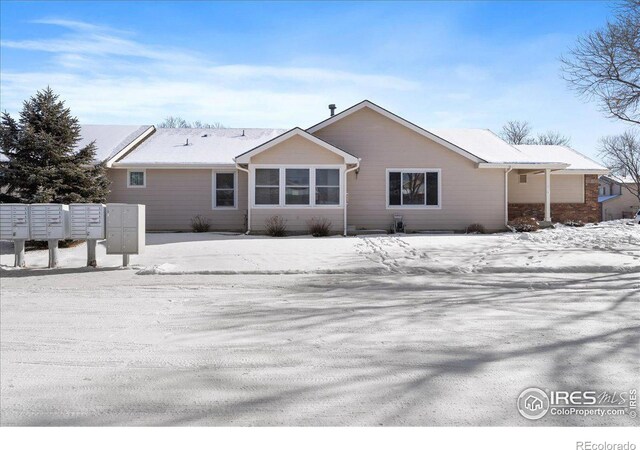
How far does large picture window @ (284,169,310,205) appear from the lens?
18.6 metres

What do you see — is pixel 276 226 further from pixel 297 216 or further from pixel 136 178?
pixel 136 178

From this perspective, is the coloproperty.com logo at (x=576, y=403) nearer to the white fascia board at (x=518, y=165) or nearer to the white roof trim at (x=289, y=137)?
the white roof trim at (x=289, y=137)

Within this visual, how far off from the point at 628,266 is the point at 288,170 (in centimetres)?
1140

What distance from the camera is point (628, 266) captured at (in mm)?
10492

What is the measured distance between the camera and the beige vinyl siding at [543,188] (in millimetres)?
24734

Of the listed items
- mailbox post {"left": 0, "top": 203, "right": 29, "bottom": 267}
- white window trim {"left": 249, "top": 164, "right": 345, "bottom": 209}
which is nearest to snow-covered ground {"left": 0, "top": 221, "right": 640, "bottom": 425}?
mailbox post {"left": 0, "top": 203, "right": 29, "bottom": 267}

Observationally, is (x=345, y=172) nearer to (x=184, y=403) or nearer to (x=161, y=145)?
(x=161, y=145)

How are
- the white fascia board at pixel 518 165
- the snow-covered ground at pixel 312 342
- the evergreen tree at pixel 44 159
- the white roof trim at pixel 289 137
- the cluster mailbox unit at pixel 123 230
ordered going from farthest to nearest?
the white fascia board at pixel 518 165 < the white roof trim at pixel 289 137 < the evergreen tree at pixel 44 159 < the cluster mailbox unit at pixel 123 230 < the snow-covered ground at pixel 312 342

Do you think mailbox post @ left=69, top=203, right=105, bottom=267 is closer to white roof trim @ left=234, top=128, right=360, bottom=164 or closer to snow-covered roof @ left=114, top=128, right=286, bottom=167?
white roof trim @ left=234, top=128, right=360, bottom=164

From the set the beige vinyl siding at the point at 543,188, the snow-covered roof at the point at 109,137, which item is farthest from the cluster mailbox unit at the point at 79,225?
the beige vinyl siding at the point at 543,188

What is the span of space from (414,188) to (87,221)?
1264cm

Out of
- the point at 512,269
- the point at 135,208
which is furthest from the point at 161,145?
the point at 512,269

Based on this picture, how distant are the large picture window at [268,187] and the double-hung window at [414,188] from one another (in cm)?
450

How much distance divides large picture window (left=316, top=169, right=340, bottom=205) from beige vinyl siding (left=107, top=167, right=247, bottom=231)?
134 inches
